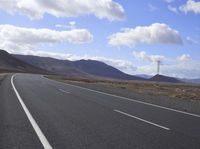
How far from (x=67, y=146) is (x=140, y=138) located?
198 centimetres

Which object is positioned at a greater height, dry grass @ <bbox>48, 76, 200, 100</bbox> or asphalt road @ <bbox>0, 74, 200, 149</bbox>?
dry grass @ <bbox>48, 76, 200, 100</bbox>

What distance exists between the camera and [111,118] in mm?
12672

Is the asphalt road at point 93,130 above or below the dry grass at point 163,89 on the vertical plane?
below

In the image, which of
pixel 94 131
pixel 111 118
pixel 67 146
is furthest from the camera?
pixel 111 118

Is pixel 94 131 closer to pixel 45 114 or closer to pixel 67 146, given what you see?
pixel 67 146

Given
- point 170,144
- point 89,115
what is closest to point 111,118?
point 89,115

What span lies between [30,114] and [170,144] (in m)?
6.17

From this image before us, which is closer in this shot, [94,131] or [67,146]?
[67,146]

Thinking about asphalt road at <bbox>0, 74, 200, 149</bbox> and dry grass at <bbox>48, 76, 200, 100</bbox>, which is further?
dry grass at <bbox>48, 76, 200, 100</bbox>

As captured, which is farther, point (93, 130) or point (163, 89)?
point (163, 89)

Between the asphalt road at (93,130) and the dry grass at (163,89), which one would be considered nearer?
the asphalt road at (93,130)

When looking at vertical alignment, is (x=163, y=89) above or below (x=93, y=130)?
above

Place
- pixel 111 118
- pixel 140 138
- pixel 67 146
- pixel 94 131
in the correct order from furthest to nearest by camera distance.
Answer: pixel 111 118 < pixel 94 131 < pixel 140 138 < pixel 67 146

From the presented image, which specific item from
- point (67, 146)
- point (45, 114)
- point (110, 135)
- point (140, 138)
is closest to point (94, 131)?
point (110, 135)
